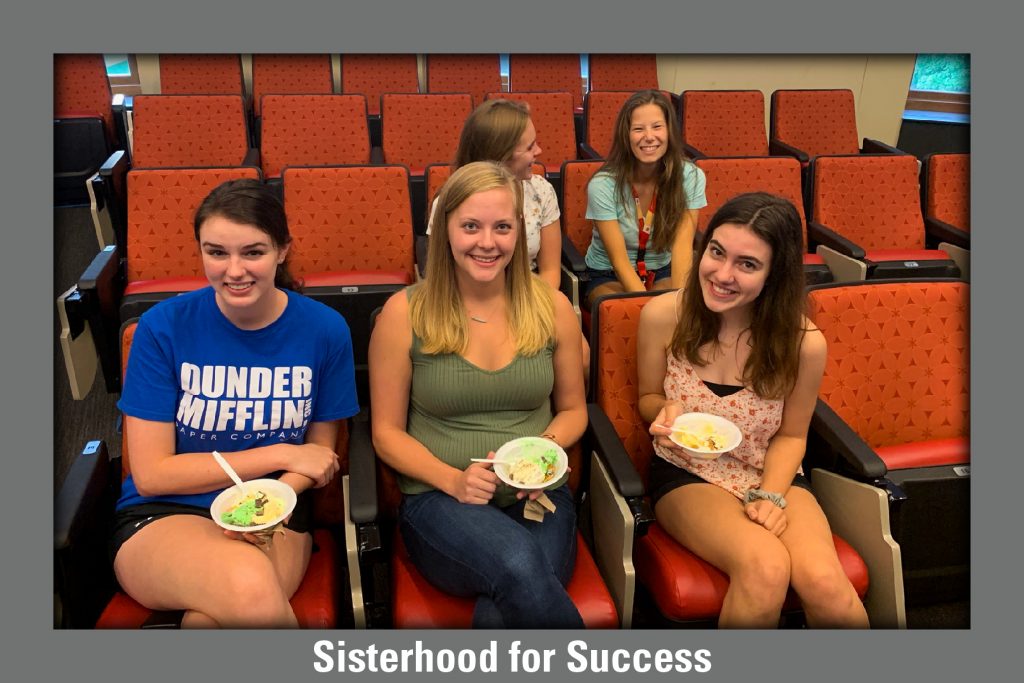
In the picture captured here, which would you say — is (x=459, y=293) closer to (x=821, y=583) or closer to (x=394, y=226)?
(x=821, y=583)

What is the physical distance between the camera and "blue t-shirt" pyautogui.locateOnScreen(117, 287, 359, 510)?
1.37m

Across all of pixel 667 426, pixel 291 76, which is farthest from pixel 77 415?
pixel 291 76

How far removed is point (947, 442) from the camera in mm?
1878

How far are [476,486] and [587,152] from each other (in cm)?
317

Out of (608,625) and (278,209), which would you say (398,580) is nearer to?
(608,625)

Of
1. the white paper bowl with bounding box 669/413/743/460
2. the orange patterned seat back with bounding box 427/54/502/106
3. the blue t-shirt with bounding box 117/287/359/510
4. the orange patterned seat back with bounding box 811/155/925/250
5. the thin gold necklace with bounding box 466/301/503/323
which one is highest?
the orange patterned seat back with bounding box 427/54/502/106

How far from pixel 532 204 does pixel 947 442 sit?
138 centimetres

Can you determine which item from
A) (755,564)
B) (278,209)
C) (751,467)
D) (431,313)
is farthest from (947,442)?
(278,209)

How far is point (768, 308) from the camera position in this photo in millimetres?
1544

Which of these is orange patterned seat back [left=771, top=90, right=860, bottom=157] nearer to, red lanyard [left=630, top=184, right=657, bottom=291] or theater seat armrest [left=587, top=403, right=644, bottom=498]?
red lanyard [left=630, top=184, right=657, bottom=291]

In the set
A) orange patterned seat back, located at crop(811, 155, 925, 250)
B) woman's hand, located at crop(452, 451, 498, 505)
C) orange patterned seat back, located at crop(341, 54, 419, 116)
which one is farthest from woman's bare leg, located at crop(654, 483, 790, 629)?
orange patterned seat back, located at crop(341, 54, 419, 116)

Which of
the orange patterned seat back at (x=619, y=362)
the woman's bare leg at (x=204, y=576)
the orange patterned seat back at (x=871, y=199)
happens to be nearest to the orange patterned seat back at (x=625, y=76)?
the orange patterned seat back at (x=871, y=199)

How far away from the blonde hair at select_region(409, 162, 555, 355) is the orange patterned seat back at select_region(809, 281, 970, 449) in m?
0.74

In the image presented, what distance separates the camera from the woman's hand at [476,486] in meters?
1.43
